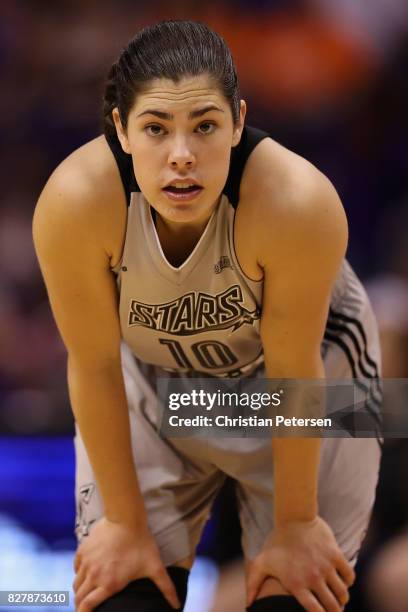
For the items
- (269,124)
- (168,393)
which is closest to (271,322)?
(168,393)

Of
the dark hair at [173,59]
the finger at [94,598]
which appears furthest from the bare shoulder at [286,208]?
the finger at [94,598]

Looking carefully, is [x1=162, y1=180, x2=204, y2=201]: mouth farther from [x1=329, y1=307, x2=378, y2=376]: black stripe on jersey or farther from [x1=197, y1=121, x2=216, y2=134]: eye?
[x1=329, y1=307, x2=378, y2=376]: black stripe on jersey

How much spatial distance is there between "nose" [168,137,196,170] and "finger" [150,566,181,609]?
0.86 meters

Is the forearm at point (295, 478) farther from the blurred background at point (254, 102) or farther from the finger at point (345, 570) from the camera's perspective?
the blurred background at point (254, 102)

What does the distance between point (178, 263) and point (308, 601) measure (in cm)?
72

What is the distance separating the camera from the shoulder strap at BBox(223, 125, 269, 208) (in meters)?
1.71

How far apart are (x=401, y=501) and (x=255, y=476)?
1.83ft

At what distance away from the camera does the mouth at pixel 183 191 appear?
160 centimetres

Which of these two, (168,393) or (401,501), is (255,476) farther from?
(401,501)

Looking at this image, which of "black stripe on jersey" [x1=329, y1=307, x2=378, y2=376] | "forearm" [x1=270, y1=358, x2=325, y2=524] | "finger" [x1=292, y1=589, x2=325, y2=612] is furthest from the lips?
"finger" [x1=292, y1=589, x2=325, y2=612]

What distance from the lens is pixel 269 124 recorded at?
390 centimetres

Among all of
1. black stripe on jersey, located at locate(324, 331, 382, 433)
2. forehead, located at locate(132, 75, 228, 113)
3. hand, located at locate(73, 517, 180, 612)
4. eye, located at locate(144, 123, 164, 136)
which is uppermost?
forehead, located at locate(132, 75, 228, 113)

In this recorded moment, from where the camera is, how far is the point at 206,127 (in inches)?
63.3

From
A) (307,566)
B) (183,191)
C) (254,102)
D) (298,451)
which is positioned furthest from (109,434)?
(254,102)
